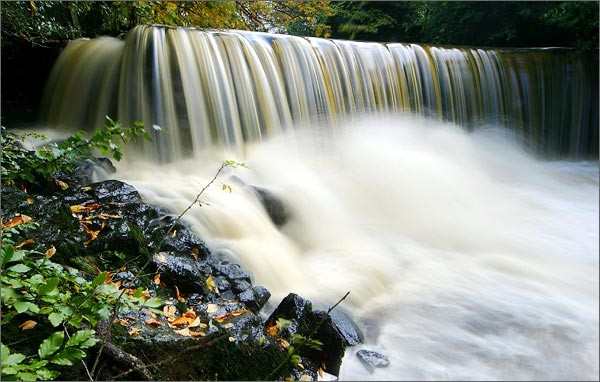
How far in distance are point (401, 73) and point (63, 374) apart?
6855 mm

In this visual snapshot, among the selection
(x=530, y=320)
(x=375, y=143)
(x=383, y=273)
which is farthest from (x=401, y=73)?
(x=530, y=320)

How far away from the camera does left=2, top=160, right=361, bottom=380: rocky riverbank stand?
225 cm

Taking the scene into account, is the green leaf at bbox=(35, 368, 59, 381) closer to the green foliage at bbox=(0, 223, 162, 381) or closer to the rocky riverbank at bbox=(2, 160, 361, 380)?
the green foliage at bbox=(0, 223, 162, 381)

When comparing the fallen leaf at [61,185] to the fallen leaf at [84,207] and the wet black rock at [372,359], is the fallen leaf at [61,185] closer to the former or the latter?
the fallen leaf at [84,207]

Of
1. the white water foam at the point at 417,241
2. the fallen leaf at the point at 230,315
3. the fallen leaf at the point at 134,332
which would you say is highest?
the fallen leaf at the point at 134,332

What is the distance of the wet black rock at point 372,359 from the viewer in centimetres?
297

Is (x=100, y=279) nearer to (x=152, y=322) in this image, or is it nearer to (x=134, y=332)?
(x=134, y=332)

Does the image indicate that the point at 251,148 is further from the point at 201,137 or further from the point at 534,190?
the point at 534,190

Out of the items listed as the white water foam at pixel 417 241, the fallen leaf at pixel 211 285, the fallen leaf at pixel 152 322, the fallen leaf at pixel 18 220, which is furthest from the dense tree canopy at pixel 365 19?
the fallen leaf at pixel 152 322

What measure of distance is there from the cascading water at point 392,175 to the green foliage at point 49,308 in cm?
151

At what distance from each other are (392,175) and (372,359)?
3.50 meters

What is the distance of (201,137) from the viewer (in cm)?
555

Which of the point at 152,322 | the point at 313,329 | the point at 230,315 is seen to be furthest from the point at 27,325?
the point at 313,329

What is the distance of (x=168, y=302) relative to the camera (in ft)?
9.16
